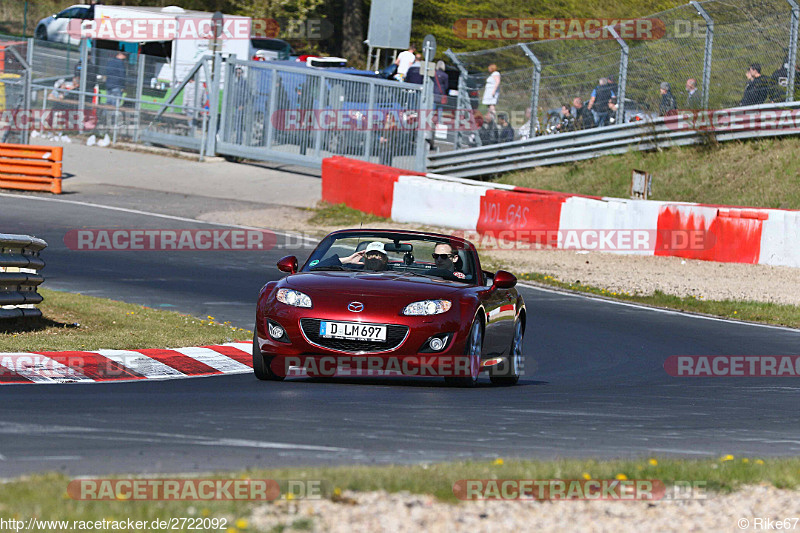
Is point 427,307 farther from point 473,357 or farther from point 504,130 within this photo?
point 504,130

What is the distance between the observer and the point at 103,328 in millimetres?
11859

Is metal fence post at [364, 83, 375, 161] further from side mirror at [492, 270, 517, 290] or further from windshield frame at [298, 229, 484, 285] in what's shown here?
side mirror at [492, 270, 517, 290]

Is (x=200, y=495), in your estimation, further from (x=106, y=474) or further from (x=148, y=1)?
(x=148, y=1)

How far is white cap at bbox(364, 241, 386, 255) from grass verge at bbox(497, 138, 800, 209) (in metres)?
14.3

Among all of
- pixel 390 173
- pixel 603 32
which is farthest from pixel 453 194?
pixel 603 32

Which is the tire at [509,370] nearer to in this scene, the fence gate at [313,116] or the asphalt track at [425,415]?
the asphalt track at [425,415]

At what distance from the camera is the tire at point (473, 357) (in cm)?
946

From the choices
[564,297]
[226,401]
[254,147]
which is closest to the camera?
[226,401]

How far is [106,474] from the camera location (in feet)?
17.5

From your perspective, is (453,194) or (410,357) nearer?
(410,357)

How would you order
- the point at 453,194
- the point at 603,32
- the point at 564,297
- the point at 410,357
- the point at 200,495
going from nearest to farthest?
the point at 200,495 < the point at 410,357 < the point at 564,297 < the point at 453,194 < the point at 603,32

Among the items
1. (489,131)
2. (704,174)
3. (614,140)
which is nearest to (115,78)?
(489,131)

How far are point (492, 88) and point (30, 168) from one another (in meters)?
9.94

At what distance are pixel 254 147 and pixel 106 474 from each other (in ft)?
83.9
